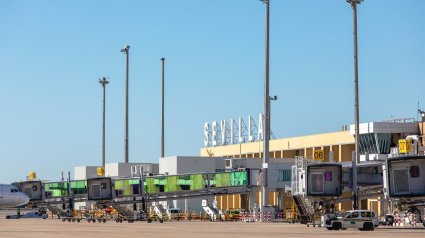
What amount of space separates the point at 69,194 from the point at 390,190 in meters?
48.7

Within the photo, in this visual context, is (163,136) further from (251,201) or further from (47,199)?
(251,201)

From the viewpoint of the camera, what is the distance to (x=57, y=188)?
315ft

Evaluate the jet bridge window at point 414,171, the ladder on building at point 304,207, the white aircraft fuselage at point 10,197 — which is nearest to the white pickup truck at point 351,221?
the jet bridge window at point 414,171

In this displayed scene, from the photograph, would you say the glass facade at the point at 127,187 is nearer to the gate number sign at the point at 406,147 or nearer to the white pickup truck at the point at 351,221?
the white pickup truck at the point at 351,221

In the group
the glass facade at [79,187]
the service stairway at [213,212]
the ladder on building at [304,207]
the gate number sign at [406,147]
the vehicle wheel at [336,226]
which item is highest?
the gate number sign at [406,147]

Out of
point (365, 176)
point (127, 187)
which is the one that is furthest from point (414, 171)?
point (127, 187)

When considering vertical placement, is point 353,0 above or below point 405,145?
above

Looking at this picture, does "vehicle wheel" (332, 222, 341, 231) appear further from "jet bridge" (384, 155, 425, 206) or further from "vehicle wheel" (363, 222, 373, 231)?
"jet bridge" (384, 155, 425, 206)

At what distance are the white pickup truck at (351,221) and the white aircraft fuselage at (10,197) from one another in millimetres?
47162

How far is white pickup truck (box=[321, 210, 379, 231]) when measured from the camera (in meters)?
56.1

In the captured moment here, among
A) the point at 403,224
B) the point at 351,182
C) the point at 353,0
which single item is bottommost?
the point at 403,224

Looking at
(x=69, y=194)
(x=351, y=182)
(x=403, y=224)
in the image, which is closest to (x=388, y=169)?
(x=351, y=182)

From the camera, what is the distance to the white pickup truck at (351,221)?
56062mm

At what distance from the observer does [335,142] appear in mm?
127625
